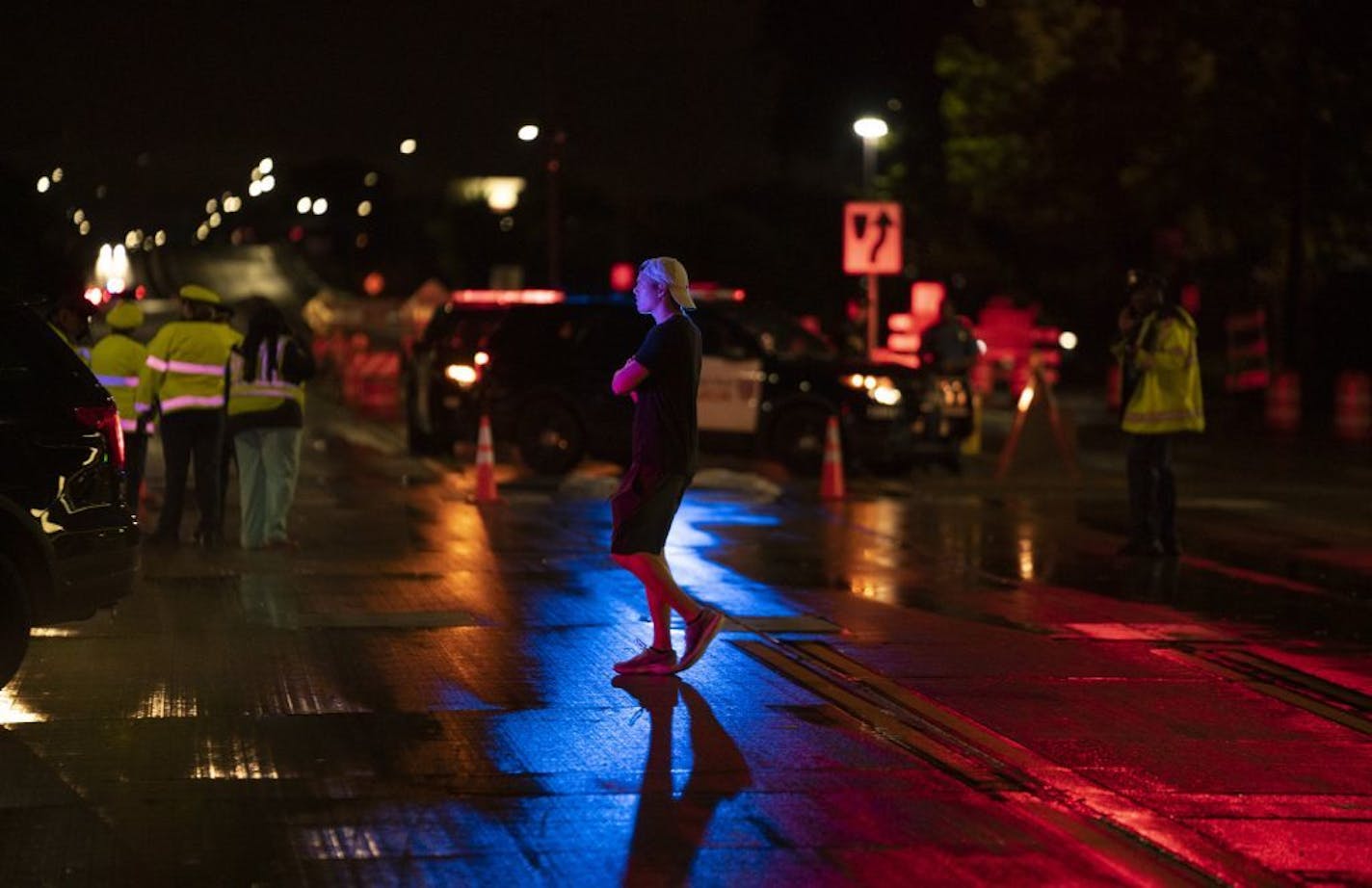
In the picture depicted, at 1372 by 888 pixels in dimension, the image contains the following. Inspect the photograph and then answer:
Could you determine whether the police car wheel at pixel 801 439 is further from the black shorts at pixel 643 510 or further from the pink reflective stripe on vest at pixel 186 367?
the black shorts at pixel 643 510

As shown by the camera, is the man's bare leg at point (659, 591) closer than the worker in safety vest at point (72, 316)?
Yes

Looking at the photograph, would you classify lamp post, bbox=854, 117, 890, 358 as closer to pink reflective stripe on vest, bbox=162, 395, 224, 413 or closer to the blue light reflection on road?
pink reflective stripe on vest, bbox=162, 395, 224, 413

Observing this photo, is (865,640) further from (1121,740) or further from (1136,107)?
(1136,107)

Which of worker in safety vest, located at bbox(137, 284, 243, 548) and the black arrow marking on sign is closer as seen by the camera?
worker in safety vest, located at bbox(137, 284, 243, 548)

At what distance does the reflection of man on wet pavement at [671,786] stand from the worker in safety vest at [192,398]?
592 cm

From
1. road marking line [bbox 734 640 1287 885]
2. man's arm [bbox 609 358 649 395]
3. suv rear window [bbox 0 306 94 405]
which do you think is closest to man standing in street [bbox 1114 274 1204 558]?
road marking line [bbox 734 640 1287 885]

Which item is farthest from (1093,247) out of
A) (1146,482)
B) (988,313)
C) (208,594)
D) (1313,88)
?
(208,594)

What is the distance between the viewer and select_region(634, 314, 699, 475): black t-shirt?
380 inches

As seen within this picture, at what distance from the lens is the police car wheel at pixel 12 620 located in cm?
896

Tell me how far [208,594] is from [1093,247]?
35183 millimetres

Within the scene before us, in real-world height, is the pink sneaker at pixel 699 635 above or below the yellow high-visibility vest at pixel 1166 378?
below

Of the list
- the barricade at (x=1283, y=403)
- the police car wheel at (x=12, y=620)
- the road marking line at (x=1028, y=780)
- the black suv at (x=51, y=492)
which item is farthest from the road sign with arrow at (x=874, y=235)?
the police car wheel at (x=12, y=620)

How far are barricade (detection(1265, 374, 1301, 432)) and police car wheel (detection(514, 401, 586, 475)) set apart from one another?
14391 millimetres

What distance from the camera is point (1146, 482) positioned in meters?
15.5
